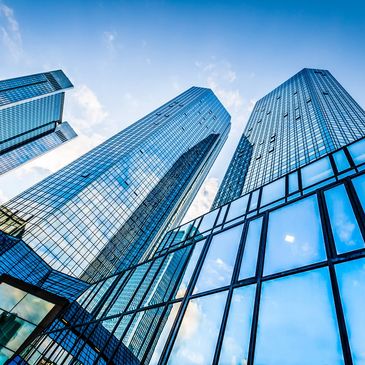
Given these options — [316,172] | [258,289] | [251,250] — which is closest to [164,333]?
[258,289]

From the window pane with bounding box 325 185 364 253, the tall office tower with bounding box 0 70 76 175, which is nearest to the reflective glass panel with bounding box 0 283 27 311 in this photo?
the window pane with bounding box 325 185 364 253

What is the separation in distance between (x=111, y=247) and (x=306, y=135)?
64752mm

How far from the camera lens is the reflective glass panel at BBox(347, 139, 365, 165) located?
10695mm

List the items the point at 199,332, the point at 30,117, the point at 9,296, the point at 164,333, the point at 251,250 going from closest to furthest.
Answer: the point at 199,332
the point at 164,333
the point at 251,250
the point at 9,296
the point at 30,117

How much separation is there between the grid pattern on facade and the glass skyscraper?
0.10 ft

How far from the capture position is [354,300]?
505cm

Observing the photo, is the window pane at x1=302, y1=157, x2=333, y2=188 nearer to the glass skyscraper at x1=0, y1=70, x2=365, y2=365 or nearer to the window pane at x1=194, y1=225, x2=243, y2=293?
the glass skyscraper at x1=0, y1=70, x2=365, y2=365

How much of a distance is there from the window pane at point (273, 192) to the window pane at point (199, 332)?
266 inches

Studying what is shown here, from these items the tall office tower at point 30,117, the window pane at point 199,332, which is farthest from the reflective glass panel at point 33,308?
the tall office tower at point 30,117

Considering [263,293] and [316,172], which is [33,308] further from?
[316,172]

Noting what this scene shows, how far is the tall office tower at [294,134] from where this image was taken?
56.8 m

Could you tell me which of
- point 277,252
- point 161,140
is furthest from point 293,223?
point 161,140

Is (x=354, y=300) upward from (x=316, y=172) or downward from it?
downward

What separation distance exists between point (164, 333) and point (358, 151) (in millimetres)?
11704
